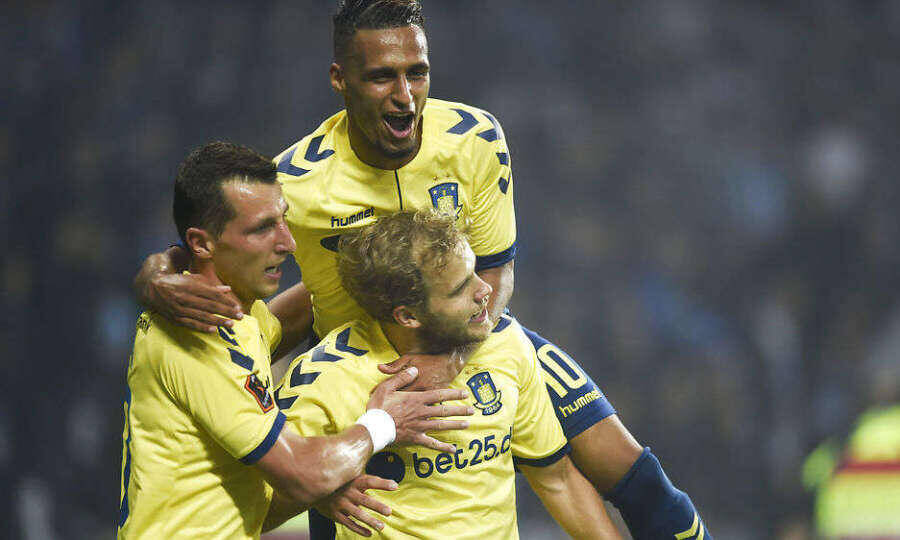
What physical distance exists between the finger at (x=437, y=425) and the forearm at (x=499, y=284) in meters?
0.43

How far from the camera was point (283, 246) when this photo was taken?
209 centimetres

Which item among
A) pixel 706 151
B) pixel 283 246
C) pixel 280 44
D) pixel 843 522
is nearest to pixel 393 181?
pixel 283 246

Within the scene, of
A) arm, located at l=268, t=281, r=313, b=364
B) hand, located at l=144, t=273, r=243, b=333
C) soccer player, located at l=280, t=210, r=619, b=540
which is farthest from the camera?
arm, located at l=268, t=281, r=313, b=364

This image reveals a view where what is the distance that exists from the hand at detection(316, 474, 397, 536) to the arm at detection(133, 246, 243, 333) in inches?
17.1

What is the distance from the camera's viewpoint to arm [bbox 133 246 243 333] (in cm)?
193

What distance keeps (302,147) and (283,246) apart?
1.88 ft

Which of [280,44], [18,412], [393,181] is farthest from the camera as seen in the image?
Answer: [280,44]

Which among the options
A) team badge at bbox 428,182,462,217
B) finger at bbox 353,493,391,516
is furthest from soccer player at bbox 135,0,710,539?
finger at bbox 353,493,391,516

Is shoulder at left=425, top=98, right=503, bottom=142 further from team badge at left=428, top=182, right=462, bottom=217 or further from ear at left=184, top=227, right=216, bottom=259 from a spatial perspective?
ear at left=184, top=227, right=216, bottom=259

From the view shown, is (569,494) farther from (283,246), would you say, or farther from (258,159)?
(258,159)

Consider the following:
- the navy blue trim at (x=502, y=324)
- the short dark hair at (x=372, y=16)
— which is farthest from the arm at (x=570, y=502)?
the short dark hair at (x=372, y=16)

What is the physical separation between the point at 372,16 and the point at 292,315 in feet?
3.04

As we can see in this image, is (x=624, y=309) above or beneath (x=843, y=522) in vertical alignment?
above

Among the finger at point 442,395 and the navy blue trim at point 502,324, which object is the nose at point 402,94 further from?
the finger at point 442,395
